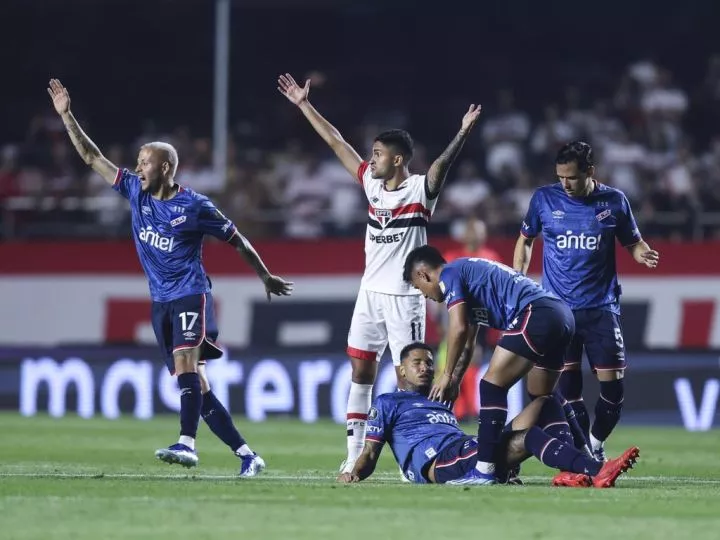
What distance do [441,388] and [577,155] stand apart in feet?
7.91

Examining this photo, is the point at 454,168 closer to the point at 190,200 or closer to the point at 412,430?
the point at 190,200

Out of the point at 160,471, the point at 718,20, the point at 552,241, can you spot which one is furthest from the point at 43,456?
the point at 718,20

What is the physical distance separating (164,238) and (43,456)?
102 inches

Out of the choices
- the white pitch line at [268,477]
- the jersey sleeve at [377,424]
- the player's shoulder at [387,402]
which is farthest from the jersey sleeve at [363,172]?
the white pitch line at [268,477]

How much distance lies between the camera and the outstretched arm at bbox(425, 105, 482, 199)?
1080cm

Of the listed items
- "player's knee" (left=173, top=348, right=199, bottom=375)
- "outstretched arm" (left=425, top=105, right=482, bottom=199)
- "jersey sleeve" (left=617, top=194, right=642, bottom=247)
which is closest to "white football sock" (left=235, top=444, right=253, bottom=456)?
"player's knee" (left=173, top=348, right=199, bottom=375)

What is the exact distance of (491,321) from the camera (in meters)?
10.1

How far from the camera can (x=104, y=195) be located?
2109 cm

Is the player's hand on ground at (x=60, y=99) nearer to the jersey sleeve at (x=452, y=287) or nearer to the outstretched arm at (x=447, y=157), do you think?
the outstretched arm at (x=447, y=157)

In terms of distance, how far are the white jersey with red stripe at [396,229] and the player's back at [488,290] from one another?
1.22m

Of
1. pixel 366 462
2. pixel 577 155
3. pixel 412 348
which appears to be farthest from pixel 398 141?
pixel 366 462

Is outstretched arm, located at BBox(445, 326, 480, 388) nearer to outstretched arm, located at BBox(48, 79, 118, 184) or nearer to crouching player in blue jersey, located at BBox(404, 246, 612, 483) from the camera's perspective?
crouching player in blue jersey, located at BBox(404, 246, 612, 483)

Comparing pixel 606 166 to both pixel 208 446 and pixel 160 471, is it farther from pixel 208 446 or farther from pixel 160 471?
pixel 160 471

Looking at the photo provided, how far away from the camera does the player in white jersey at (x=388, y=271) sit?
11156mm
